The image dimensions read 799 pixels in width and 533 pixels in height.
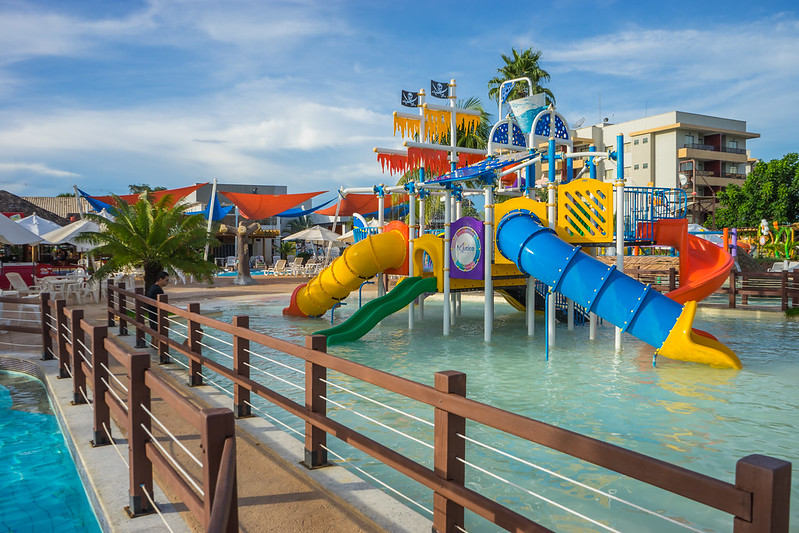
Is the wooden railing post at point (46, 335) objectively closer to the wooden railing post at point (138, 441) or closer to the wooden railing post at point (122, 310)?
the wooden railing post at point (122, 310)

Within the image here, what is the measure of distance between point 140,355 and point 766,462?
3.56 meters

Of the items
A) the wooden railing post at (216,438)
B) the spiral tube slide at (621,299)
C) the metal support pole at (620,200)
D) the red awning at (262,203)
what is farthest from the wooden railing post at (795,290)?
the red awning at (262,203)

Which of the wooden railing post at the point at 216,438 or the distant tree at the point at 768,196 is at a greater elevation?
the distant tree at the point at 768,196

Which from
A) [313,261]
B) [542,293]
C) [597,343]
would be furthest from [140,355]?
[313,261]

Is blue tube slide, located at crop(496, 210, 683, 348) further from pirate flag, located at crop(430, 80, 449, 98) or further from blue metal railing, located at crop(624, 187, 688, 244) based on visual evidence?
pirate flag, located at crop(430, 80, 449, 98)

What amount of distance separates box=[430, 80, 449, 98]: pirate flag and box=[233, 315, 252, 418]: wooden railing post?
30.2 feet

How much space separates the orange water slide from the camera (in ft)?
36.6

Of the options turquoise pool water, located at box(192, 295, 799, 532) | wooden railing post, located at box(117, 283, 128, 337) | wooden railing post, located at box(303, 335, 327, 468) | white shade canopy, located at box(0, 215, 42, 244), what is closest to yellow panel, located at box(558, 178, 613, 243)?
turquoise pool water, located at box(192, 295, 799, 532)

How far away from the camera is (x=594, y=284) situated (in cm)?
946

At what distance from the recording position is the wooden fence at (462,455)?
67.1 inches

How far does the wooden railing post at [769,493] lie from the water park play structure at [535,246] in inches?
307

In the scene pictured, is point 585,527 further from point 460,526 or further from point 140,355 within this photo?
point 140,355

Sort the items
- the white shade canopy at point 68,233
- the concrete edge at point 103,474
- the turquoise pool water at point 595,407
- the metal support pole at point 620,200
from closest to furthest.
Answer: the concrete edge at point 103,474
the turquoise pool water at point 595,407
the metal support pole at point 620,200
the white shade canopy at point 68,233

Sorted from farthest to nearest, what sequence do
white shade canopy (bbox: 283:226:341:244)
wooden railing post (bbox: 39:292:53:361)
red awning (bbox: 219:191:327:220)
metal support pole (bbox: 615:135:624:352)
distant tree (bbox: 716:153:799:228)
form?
distant tree (bbox: 716:153:799:228) < white shade canopy (bbox: 283:226:341:244) < red awning (bbox: 219:191:327:220) < metal support pole (bbox: 615:135:624:352) < wooden railing post (bbox: 39:292:53:361)
